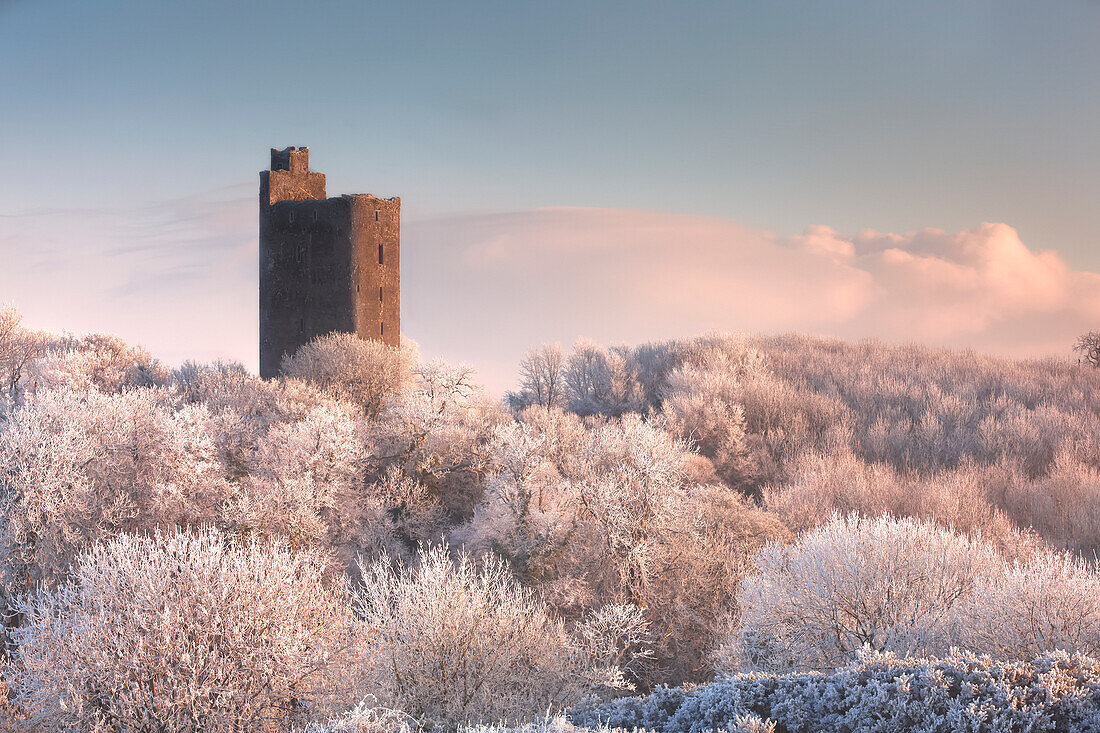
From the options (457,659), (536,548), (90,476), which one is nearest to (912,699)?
(457,659)

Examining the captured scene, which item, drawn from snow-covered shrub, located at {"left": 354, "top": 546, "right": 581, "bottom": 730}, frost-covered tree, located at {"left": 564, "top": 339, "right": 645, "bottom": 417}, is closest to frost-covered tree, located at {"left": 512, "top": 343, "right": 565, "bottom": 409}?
frost-covered tree, located at {"left": 564, "top": 339, "right": 645, "bottom": 417}

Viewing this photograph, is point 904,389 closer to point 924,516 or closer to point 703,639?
point 924,516

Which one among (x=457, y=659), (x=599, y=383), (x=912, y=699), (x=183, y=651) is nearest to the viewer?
(x=912, y=699)

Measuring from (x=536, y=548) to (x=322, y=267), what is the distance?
52.8 feet

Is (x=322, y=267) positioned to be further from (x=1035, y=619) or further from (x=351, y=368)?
(x=1035, y=619)

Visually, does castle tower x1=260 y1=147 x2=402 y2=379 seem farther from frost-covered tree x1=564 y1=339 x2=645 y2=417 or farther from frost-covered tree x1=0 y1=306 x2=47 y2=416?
frost-covered tree x1=564 y1=339 x2=645 y2=417

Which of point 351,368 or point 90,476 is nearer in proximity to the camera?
point 90,476

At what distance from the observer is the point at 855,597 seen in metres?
18.2

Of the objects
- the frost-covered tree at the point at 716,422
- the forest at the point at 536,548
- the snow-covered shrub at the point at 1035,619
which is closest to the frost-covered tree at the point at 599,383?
the forest at the point at 536,548

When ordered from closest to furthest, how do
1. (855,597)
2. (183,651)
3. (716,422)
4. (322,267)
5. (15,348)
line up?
(183,651) → (855,597) → (322,267) → (15,348) → (716,422)

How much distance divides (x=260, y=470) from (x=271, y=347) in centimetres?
1050

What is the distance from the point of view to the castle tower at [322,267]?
3562cm

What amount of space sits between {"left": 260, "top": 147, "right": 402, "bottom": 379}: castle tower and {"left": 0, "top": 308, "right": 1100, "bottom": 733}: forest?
1641 mm

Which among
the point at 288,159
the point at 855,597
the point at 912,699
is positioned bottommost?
the point at 855,597
